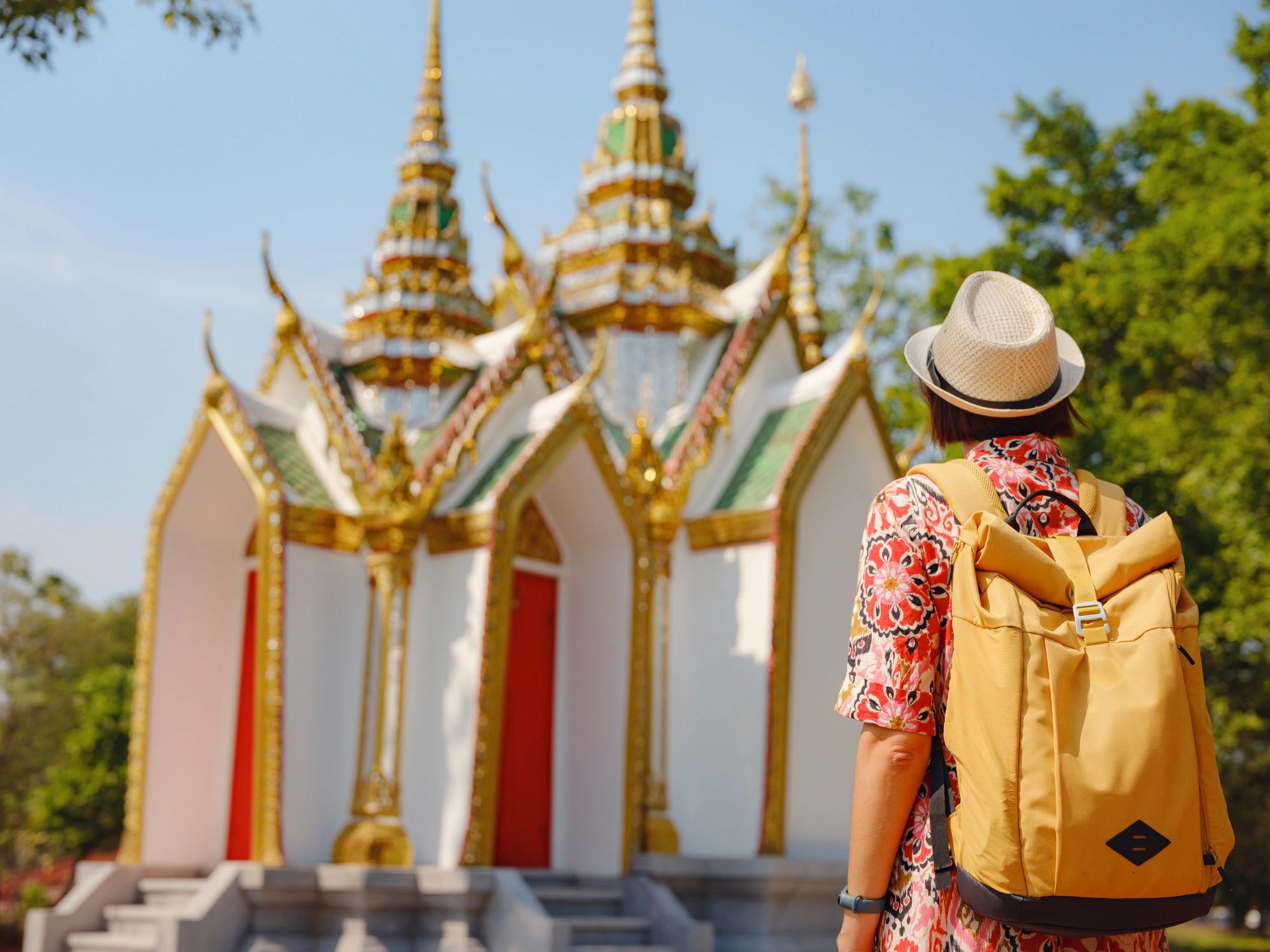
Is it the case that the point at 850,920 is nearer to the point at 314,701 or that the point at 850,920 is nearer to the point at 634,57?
the point at 314,701

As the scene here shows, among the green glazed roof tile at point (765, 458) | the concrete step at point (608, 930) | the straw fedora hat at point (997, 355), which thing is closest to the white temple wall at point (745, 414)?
the green glazed roof tile at point (765, 458)

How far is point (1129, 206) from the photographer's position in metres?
18.3

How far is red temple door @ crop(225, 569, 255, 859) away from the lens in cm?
892

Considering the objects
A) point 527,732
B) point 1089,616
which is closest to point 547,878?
point 527,732

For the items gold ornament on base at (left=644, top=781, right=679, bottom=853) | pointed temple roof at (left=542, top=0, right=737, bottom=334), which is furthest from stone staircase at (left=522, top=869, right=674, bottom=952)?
pointed temple roof at (left=542, top=0, right=737, bottom=334)

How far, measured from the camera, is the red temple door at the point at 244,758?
8922 mm

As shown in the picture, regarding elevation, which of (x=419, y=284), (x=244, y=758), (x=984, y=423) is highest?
(x=419, y=284)

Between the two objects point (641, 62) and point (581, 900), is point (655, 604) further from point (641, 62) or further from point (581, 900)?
point (641, 62)

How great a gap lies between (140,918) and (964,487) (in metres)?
7.50

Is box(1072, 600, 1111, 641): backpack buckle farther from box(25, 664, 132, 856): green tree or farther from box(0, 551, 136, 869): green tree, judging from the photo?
box(0, 551, 136, 869): green tree

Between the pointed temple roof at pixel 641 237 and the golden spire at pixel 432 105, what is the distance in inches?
52.4

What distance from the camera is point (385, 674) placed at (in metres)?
8.32

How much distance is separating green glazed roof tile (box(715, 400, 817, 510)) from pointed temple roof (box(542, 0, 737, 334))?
3.76ft

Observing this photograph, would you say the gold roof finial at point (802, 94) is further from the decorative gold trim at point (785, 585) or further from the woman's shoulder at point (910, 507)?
the woman's shoulder at point (910, 507)
